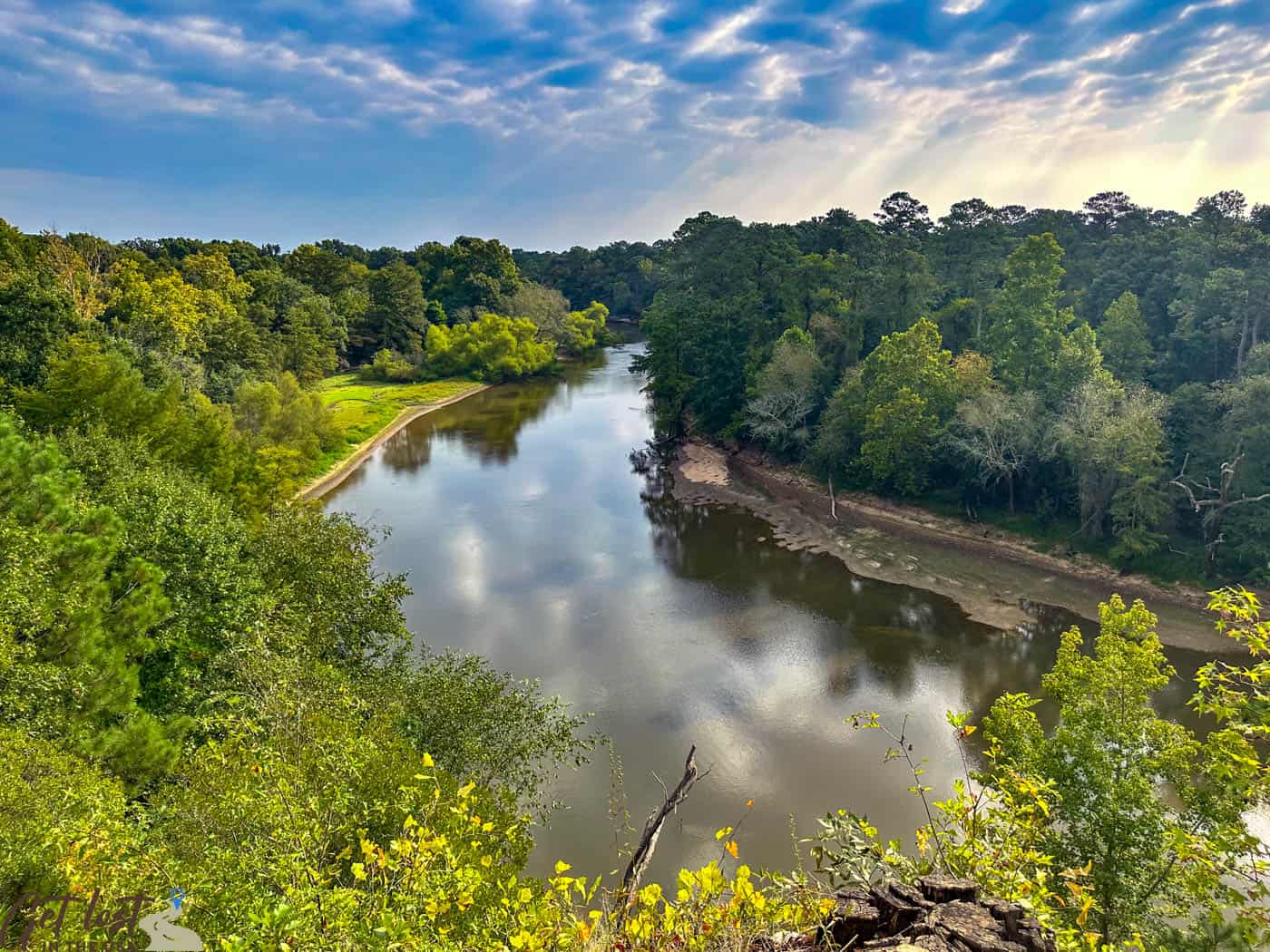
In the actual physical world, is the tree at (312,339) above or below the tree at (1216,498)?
above

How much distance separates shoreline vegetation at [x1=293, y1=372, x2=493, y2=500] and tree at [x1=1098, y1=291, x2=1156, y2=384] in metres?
42.3

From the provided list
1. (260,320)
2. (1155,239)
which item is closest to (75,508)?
(1155,239)

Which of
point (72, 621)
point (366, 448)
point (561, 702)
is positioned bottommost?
point (561, 702)

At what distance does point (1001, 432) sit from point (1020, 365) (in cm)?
420

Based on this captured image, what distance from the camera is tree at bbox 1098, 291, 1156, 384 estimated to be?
34438 millimetres

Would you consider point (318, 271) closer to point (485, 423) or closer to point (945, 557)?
point (485, 423)

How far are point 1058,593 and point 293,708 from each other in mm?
28064

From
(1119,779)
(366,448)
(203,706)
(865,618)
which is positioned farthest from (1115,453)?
(366,448)

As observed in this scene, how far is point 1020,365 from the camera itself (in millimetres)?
33500

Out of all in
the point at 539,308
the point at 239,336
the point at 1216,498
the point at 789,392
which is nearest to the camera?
the point at 1216,498

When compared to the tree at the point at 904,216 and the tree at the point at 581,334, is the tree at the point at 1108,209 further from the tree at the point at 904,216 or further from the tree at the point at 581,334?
the tree at the point at 581,334

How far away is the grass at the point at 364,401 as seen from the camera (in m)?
48.8

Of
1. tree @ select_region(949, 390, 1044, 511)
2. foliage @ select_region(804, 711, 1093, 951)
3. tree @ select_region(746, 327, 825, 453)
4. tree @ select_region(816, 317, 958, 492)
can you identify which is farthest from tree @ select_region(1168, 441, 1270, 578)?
foliage @ select_region(804, 711, 1093, 951)

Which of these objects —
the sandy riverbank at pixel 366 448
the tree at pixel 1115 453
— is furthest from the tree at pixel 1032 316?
the sandy riverbank at pixel 366 448
